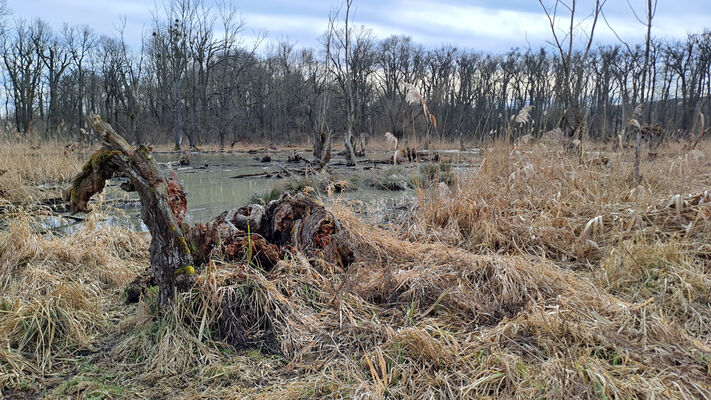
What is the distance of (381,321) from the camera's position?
2.42m

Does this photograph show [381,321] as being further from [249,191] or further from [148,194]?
[249,191]

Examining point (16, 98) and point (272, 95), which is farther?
point (272, 95)

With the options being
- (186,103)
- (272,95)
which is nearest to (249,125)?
(272,95)

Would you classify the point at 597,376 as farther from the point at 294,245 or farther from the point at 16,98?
the point at 16,98

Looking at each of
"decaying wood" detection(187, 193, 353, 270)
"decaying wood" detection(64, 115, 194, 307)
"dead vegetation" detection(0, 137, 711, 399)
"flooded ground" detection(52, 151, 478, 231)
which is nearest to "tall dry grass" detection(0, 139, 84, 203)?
"flooded ground" detection(52, 151, 478, 231)

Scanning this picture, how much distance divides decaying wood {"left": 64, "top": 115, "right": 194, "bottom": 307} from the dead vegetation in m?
0.16

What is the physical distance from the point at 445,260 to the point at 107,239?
2.89 m

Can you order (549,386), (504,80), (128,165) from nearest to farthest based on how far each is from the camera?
(549,386) < (128,165) < (504,80)

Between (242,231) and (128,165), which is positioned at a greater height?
(128,165)

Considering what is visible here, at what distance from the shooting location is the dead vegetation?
1862 mm

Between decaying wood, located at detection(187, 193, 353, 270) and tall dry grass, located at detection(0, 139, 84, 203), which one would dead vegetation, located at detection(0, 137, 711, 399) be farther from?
tall dry grass, located at detection(0, 139, 84, 203)

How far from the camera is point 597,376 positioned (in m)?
1.74

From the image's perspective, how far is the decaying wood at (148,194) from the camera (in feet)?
6.92

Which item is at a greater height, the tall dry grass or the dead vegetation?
the tall dry grass
